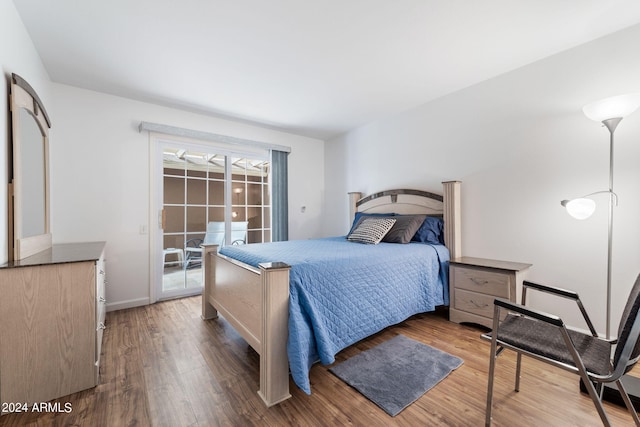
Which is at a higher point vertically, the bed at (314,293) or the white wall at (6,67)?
the white wall at (6,67)

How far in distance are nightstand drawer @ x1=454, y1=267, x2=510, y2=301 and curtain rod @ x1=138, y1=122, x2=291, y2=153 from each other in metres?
3.10

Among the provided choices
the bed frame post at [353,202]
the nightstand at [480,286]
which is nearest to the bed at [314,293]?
the nightstand at [480,286]

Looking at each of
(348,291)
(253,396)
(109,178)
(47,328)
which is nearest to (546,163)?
(348,291)

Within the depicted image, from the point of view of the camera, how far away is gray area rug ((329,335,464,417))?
157 cm

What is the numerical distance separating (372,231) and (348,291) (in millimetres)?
1231

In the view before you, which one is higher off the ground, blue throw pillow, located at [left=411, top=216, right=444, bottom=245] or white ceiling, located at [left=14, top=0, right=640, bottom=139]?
white ceiling, located at [left=14, top=0, right=640, bottom=139]

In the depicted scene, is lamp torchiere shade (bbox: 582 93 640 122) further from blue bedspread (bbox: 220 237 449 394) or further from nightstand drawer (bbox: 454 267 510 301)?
blue bedspread (bbox: 220 237 449 394)

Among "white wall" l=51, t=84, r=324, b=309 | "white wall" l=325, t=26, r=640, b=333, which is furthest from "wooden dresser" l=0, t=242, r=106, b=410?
"white wall" l=325, t=26, r=640, b=333

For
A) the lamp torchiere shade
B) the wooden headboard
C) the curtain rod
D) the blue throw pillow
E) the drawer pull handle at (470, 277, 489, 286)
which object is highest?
the curtain rod

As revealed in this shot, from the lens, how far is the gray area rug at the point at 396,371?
1574 millimetres

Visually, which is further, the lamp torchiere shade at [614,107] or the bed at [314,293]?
the lamp torchiere shade at [614,107]

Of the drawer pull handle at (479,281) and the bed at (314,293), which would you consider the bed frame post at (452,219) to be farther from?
the drawer pull handle at (479,281)

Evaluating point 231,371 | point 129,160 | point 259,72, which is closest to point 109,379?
point 231,371

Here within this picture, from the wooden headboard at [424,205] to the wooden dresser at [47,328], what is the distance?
10.3ft
